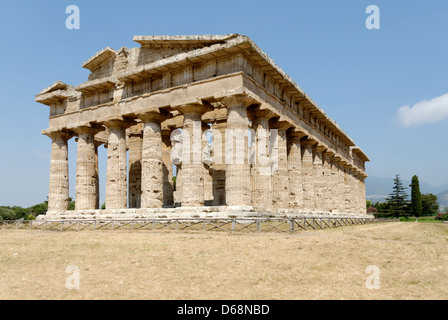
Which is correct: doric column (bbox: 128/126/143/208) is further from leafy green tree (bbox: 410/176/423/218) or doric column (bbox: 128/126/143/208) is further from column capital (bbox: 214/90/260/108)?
leafy green tree (bbox: 410/176/423/218)

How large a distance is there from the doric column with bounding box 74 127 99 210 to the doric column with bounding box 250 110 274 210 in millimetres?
14180

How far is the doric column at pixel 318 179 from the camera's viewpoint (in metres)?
37.1

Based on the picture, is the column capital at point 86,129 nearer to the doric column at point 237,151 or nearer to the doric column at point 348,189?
the doric column at point 237,151

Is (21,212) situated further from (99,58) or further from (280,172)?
(280,172)

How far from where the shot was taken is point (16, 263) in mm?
13445

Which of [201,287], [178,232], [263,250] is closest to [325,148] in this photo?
[178,232]

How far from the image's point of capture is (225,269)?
11.6 metres

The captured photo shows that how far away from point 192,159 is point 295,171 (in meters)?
11.0

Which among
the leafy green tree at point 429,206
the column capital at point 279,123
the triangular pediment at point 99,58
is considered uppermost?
the triangular pediment at point 99,58

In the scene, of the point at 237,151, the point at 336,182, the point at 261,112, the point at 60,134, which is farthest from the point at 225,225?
the point at 336,182

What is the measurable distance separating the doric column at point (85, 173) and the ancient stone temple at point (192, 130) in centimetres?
8

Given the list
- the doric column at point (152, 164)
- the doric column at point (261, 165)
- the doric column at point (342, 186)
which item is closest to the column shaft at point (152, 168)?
the doric column at point (152, 164)
